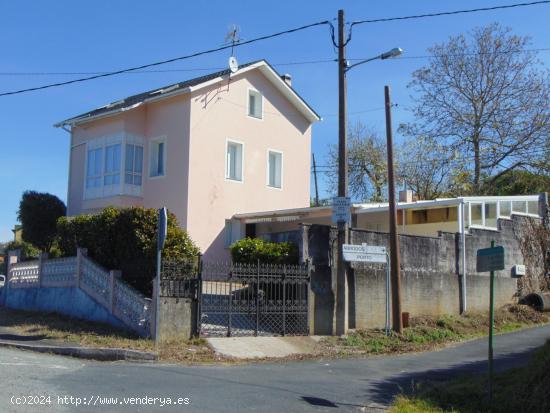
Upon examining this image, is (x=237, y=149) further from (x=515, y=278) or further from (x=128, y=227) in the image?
(x=515, y=278)

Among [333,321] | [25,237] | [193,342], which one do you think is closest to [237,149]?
[25,237]

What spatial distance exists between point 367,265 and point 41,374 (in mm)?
9975

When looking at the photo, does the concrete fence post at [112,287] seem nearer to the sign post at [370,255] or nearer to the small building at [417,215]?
the sign post at [370,255]

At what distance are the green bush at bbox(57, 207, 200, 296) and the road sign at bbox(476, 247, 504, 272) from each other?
8.15 metres

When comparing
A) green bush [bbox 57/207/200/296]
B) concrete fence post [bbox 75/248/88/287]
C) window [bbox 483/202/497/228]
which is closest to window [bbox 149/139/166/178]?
green bush [bbox 57/207/200/296]

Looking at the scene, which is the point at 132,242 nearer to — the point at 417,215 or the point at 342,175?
the point at 342,175

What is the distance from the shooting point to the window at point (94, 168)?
86.0 ft

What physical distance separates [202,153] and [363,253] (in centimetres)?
953

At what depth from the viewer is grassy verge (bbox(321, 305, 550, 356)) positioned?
15.9m

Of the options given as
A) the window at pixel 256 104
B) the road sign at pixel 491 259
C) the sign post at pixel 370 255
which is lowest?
the road sign at pixel 491 259

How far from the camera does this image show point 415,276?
19281 mm

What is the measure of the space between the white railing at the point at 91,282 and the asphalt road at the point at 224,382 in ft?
7.84

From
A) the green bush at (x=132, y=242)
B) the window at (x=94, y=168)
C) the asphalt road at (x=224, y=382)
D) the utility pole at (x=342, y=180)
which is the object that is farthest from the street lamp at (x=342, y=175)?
the window at (x=94, y=168)

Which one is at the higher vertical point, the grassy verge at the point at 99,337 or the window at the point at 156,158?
the window at the point at 156,158
